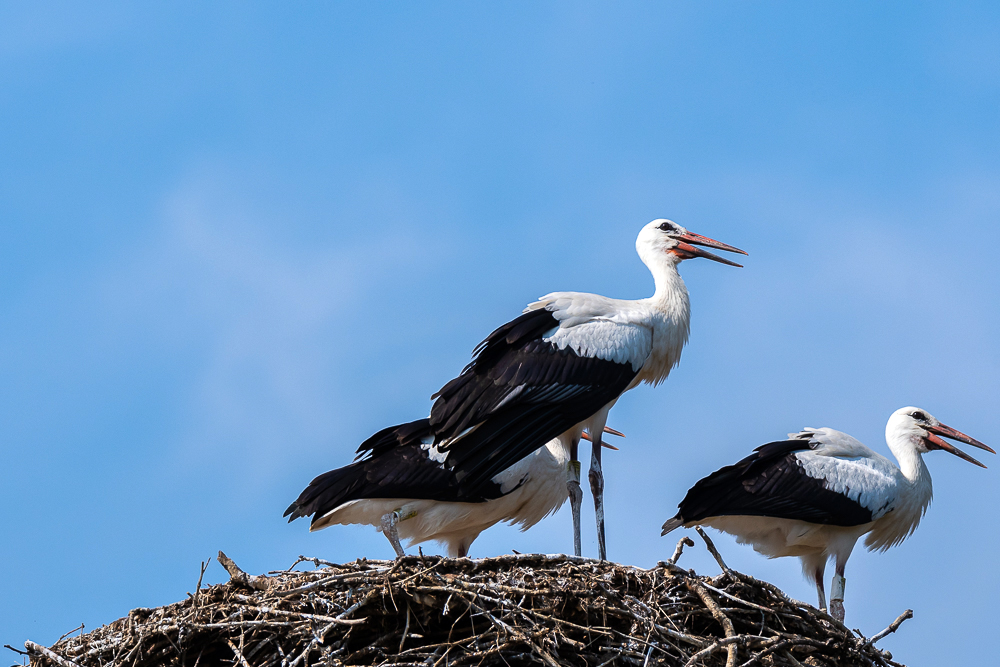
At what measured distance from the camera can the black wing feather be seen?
865 centimetres

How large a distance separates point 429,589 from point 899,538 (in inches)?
187

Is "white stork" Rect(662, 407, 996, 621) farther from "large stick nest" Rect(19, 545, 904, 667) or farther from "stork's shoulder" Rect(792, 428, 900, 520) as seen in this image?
"large stick nest" Rect(19, 545, 904, 667)

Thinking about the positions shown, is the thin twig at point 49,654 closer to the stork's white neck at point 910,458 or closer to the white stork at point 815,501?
the white stork at point 815,501

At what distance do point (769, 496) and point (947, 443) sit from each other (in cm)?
224

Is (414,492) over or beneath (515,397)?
over

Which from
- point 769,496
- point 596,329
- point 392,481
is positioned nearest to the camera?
point 596,329

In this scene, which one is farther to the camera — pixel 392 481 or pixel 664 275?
pixel 664 275

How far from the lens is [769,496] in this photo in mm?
8766

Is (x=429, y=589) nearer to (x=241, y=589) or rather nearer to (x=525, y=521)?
(x=241, y=589)

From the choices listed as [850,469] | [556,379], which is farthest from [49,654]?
[850,469]

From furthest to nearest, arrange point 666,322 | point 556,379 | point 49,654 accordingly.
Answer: point 666,322
point 556,379
point 49,654

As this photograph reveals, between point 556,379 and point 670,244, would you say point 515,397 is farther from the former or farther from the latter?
point 670,244

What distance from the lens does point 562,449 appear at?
30.3 feet

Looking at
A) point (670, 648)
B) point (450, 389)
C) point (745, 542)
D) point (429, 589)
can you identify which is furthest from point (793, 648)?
point (745, 542)
